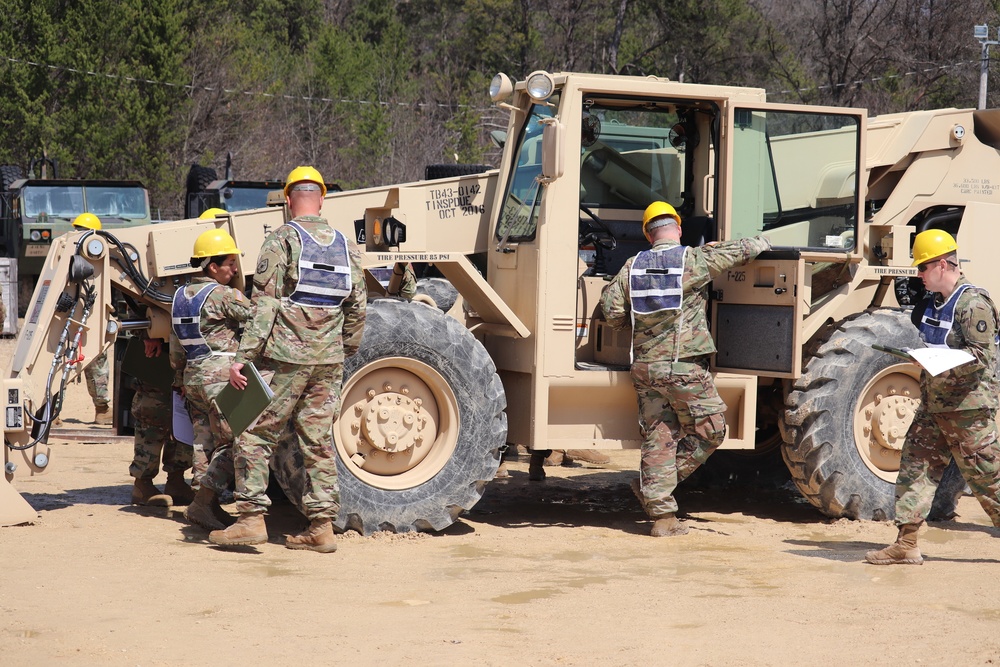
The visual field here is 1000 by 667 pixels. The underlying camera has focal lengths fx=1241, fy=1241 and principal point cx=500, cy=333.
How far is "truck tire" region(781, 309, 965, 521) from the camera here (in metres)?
7.55

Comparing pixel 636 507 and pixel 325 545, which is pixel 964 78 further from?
pixel 325 545

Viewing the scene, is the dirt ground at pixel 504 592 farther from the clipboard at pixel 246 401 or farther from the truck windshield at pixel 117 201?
the truck windshield at pixel 117 201

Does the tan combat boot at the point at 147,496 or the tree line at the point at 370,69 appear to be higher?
the tree line at the point at 370,69

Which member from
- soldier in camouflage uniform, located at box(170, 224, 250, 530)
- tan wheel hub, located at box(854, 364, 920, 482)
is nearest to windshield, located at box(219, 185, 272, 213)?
soldier in camouflage uniform, located at box(170, 224, 250, 530)

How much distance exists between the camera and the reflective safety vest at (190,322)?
7094 mm

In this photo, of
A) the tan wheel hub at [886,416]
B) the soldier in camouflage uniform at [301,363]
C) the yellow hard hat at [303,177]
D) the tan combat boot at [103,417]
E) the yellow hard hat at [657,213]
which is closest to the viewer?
the soldier in camouflage uniform at [301,363]

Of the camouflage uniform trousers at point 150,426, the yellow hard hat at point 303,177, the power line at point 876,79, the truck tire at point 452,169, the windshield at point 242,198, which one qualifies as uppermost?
the power line at point 876,79

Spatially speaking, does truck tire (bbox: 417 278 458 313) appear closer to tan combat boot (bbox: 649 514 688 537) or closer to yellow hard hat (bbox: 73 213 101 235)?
yellow hard hat (bbox: 73 213 101 235)

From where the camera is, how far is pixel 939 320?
21.3ft

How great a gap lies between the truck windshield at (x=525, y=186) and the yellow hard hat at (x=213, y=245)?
166cm

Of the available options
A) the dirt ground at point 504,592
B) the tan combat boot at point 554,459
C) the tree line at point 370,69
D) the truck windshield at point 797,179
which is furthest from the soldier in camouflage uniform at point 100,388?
the tree line at point 370,69

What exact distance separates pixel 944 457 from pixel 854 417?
3.74 feet

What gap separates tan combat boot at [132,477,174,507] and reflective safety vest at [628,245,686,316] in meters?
3.23

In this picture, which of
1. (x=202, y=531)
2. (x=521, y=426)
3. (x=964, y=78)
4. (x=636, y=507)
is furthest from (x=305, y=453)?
(x=964, y=78)
